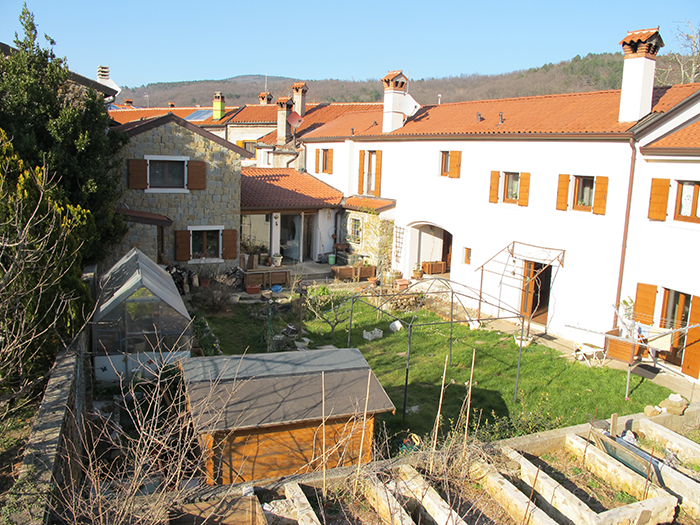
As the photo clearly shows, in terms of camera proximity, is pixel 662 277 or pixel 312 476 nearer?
pixel 312 476

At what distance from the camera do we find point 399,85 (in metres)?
23.1

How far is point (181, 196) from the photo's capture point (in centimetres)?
1975

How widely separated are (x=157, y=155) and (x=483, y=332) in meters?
12.6

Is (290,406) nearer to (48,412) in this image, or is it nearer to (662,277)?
(48,412)

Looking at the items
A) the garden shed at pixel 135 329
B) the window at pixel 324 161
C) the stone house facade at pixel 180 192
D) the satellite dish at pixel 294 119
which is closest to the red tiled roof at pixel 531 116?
the window at pixel 324 161

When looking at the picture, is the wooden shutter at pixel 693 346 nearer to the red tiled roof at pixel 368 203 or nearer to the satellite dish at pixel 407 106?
the red tiled roof at pixel 368 203

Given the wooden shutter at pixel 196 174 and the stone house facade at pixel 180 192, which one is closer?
the stone house facade at pixel 180 192

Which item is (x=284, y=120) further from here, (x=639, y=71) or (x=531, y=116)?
(x=639, y=71)

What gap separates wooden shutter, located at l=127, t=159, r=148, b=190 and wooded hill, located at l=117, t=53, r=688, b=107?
3505cm

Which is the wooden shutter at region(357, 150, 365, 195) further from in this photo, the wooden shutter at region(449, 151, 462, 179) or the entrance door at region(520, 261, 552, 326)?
the entrance door at region(520, 261, 552, 326)

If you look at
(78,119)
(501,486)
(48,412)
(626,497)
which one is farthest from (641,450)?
(78,119)

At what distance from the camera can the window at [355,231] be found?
2402 cm

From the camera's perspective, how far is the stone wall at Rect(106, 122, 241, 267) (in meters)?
18.8

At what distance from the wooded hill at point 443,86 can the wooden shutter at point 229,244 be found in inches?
1288
